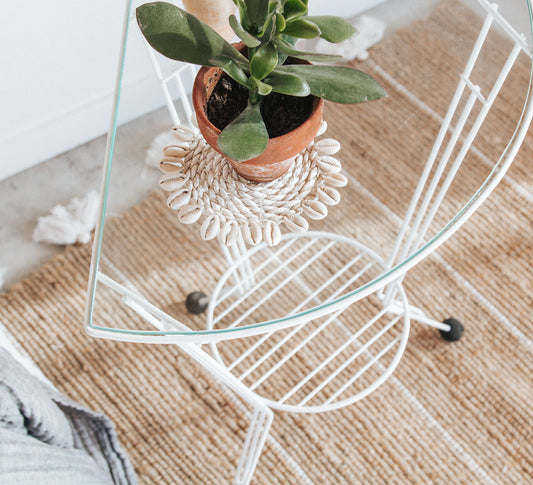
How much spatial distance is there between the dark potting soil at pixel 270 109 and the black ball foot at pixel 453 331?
0.68 m

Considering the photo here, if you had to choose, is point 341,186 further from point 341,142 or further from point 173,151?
point 173,151

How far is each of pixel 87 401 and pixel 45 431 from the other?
0.90 feet

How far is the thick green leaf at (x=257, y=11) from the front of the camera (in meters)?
0.47

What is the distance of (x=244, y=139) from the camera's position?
466 millimetres

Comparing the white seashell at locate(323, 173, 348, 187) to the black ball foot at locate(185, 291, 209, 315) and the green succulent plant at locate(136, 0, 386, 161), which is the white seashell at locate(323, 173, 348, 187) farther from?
the black ball foot at locate(185, 291, 209, 315)

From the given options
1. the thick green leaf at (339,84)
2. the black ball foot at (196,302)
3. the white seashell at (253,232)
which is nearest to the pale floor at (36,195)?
the black ball foot at (196,302)

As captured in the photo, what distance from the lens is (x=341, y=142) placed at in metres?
0.67

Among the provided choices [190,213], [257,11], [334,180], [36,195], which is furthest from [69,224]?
[257,11]

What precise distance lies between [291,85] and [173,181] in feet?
0.76

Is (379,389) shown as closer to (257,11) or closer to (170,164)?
(170,164)

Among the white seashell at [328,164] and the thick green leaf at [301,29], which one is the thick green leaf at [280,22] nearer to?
the thick green leaf at [301,29]

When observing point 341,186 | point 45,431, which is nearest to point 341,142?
point 341,186

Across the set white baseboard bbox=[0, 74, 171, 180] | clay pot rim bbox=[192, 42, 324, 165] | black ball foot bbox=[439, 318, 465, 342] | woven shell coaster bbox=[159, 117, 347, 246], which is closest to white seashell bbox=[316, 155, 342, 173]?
woven shell coaster bbox=[159, 117, 347, 246]

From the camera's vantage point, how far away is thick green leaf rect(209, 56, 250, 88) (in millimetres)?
475
